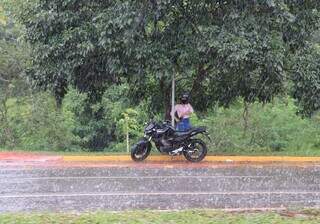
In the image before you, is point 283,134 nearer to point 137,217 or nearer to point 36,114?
point 36,114

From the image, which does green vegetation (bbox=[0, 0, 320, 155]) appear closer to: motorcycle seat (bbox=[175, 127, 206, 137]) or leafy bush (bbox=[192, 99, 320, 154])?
motorcycle seat (bbox=[175, 127, 206, 137])

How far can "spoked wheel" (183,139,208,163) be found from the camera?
15.9 m

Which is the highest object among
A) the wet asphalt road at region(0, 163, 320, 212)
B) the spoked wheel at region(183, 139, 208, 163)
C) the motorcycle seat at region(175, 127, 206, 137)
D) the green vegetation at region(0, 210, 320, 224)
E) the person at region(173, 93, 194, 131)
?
the person at region(173, 93, 194, 131)

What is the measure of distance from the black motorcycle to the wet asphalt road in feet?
3.97

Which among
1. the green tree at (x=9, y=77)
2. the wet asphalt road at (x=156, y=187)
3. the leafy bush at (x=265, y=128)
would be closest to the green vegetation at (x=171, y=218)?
the wet asphalt road at (x=156, y=187)

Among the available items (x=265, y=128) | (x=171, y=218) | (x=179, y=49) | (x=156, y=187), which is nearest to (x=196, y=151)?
(x=179, y=49)

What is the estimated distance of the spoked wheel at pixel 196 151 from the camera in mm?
15898

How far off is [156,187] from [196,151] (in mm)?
4693

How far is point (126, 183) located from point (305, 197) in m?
3.44

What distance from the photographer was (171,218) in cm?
783

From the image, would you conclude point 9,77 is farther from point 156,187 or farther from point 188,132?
point 156,187

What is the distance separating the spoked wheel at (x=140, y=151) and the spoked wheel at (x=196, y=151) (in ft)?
3.17

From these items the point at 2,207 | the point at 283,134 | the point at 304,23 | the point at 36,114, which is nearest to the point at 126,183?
the point at 2,207

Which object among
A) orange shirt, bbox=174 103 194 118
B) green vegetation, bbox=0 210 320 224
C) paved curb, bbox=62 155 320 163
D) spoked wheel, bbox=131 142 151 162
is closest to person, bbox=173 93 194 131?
orange shirt, bbox=174 103 194 118
